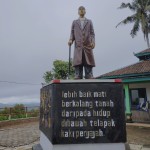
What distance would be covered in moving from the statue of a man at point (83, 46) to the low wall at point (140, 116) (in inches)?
430

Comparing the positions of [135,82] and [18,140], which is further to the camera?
[135,82]

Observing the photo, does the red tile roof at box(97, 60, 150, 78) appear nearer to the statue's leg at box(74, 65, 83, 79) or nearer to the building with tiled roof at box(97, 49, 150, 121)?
the building with tiled roof at box(97, 49, 150, 121)

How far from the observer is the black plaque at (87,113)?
479 centimetres

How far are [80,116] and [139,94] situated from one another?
43.1 feet

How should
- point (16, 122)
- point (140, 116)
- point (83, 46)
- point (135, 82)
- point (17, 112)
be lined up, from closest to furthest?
point (83, 46) → point (140, 116) → point (135, 82) → point (16, 122) → point (17, 112)

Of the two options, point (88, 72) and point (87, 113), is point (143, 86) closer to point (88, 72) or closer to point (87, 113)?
point (88, 72)

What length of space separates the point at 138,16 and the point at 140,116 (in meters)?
19.5

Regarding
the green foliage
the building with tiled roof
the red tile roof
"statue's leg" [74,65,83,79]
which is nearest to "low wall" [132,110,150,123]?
the building with tiled roof

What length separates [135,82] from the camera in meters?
16.4

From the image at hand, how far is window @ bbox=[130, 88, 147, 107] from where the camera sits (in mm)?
16859

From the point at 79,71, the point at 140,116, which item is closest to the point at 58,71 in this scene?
the point at 140,116

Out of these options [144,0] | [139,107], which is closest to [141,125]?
[139,107]

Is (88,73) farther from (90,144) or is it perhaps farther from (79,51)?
(90,144)

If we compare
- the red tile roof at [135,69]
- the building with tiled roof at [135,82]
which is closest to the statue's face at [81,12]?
the building with tiled roof at [135,82]
